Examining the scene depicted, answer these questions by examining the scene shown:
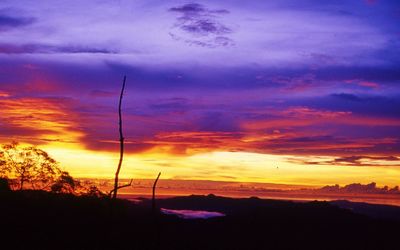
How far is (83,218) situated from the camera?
32.8 metres

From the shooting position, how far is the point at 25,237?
28484 millimetres

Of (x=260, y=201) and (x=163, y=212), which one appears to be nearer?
(x=163, y=212)

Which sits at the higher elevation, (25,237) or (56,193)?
(56,193)

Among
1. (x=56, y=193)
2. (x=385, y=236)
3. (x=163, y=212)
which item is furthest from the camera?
(x=385, y=236)

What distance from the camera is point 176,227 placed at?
167 ft

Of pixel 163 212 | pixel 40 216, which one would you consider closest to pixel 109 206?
pixel 40 216

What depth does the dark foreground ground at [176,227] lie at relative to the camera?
30.2 meters

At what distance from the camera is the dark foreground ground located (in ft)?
99.0

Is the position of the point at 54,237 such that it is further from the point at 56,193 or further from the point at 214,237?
the point at 214,237

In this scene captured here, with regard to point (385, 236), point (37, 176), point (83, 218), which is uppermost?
point (37, 176)

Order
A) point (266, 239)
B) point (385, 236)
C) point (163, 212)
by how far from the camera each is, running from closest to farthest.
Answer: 1. point (163, 212)
2. point (266, 239)
3. point (385, 236)

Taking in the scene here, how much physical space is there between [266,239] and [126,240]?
22.8 m

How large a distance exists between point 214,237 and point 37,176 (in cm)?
2297

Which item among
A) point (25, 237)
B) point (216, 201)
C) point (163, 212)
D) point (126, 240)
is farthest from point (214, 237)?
point (216, 201)
